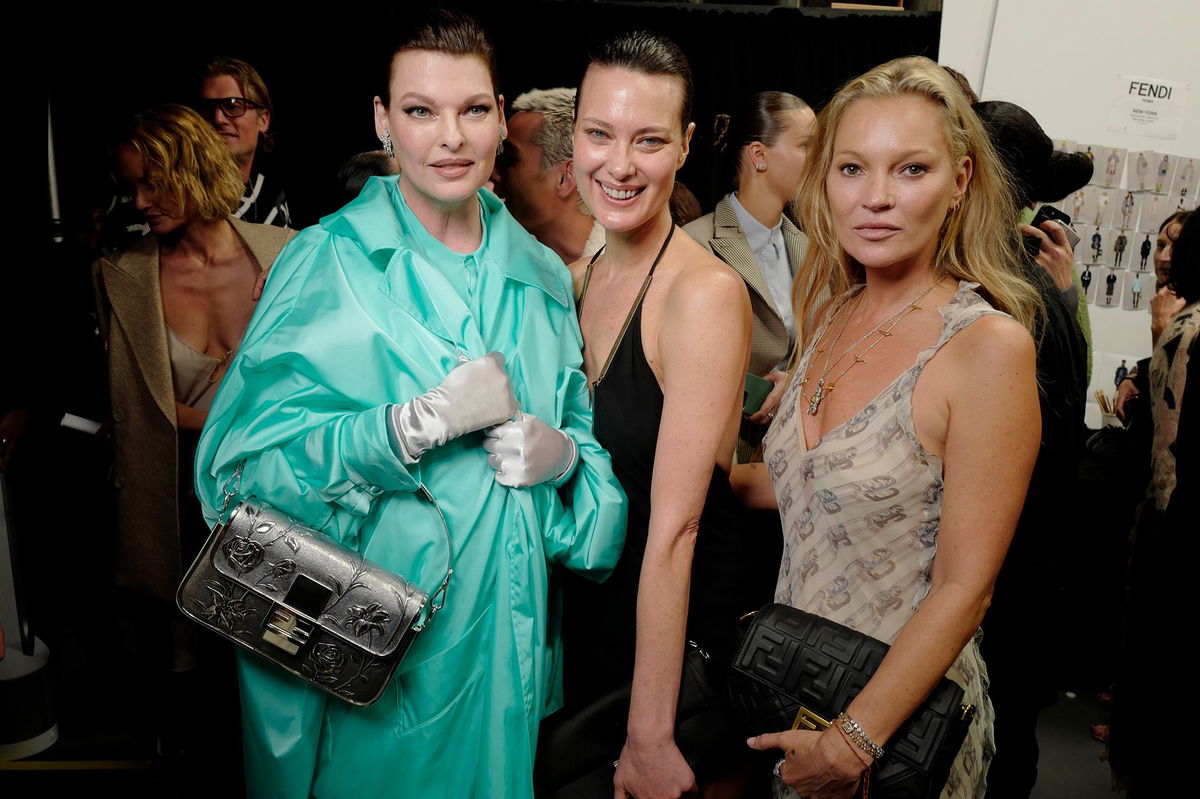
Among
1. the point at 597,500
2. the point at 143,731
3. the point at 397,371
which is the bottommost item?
the point at 143,731

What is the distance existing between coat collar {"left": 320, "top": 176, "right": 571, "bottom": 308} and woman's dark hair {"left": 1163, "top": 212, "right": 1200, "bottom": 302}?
1.83m

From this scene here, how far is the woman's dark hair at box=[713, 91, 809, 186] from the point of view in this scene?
10.8ft

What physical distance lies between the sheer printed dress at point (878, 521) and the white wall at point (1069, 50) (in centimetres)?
237

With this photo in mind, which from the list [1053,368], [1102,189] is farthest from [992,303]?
[1102,189]

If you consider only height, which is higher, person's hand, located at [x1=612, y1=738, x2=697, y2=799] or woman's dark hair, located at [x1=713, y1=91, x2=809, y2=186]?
woman's dark hair, located at [x1=713, y1=91, x2=809, y2=186]

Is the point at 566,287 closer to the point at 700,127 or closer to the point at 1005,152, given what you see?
the point at 1005,152

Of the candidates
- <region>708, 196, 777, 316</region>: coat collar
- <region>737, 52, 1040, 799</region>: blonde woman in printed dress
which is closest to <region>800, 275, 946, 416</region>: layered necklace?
<region>737, 52, 1040, 799</region>: blonde woman in printed dress

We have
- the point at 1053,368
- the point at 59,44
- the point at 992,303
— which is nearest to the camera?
the point at 992,303

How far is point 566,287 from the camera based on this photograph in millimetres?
1938

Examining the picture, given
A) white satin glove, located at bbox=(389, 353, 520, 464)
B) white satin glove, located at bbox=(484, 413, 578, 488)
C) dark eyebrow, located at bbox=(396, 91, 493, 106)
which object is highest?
dark eyebrow, located at bbox=(396, 91, 493, 106)

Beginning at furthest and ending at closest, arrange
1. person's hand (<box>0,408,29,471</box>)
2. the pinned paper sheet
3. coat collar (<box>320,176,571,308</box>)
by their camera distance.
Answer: the pinned paper sheet
person's hand (<box>0,408,29,471</box>)
coat collar (<box>320,176,571,308</box>)

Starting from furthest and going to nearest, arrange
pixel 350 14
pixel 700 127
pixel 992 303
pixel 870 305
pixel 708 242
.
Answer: pixel 700 127
pixel 708 242
pixel 350 14
pixel 870 305
pixel 992 303

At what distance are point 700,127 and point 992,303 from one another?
2197mm

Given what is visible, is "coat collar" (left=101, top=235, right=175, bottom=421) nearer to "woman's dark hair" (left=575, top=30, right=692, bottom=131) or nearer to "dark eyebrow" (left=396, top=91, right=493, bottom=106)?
"dark eyebrow" (left=396, top=91, right=493, bottom=106)
